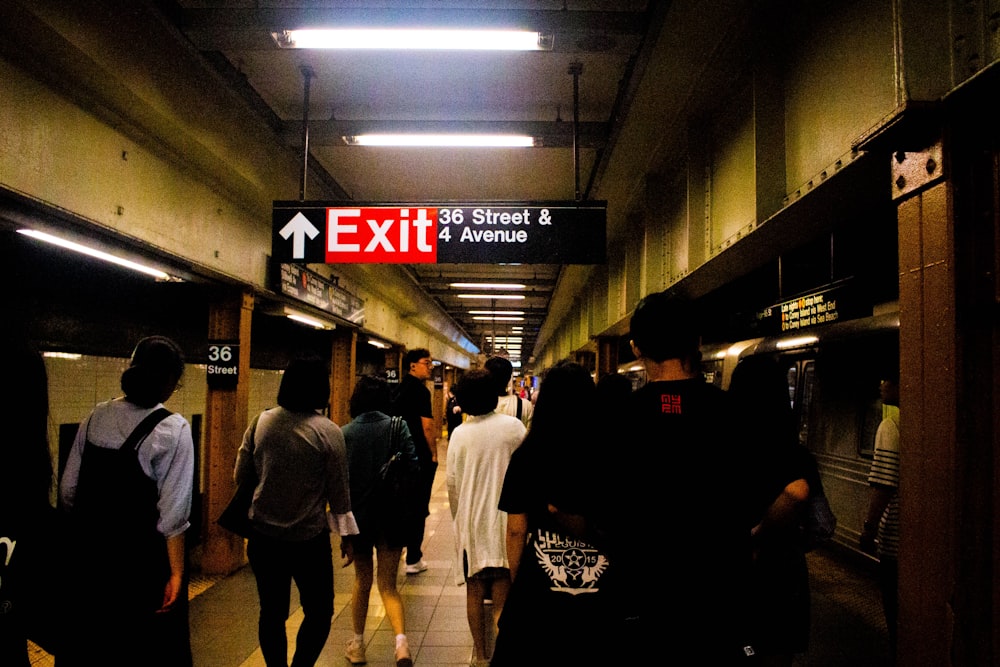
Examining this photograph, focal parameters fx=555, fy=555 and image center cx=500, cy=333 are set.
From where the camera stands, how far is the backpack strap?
7.25 feet

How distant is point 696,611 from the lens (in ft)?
4.91

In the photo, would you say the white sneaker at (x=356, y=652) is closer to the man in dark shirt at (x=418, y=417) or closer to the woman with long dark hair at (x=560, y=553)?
the man in dark shirt at (x=418, y=417)

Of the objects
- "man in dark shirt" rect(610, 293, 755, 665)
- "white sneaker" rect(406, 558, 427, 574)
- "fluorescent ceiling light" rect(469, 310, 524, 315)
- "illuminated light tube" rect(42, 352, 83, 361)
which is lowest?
"white sneaker" rect(406, 558, 427, 574)

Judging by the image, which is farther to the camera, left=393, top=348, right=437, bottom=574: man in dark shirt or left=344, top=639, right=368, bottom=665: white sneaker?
left=393, top=348, right=437, bottom=574: man in dark shirt

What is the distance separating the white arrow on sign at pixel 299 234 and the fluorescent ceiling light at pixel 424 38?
1420 millimetres

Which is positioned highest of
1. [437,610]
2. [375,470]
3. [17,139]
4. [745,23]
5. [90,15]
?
[745,23]

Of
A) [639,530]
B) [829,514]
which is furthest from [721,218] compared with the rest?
[639,530]

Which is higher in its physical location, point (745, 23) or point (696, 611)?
point (745, 23)

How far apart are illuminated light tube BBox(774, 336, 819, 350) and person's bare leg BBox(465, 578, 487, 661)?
375 cm

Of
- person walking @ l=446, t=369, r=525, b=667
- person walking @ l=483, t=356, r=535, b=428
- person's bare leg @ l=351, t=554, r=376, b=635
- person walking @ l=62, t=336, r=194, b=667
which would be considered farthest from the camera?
person walking @ l=483, t=356, r=535, b=428

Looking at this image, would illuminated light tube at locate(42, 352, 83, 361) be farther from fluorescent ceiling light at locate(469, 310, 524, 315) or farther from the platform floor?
fluorescent ceiling light at locate(469, 310, 524, 315)

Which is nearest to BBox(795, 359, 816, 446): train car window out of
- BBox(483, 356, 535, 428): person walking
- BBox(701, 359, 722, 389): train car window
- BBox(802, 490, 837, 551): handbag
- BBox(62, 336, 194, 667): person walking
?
BBox(701, 359, 722, 389): train car window

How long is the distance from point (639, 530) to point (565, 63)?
413 cm

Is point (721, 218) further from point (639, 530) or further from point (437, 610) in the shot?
point (437, 610)
